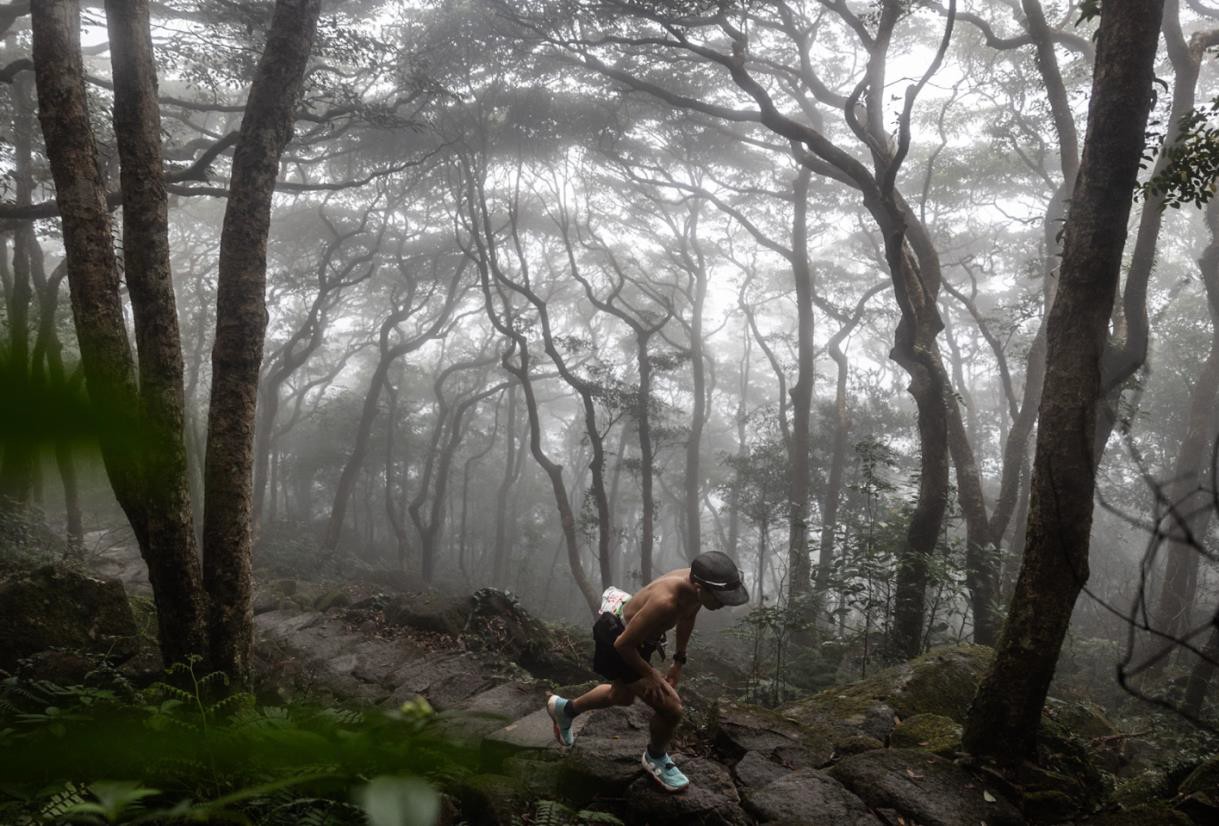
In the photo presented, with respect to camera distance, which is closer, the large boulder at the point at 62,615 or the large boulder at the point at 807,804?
the large boulder at the point at 807,804

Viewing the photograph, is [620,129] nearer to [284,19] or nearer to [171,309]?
[284,19]

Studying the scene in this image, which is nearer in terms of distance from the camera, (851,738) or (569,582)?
(851,738)

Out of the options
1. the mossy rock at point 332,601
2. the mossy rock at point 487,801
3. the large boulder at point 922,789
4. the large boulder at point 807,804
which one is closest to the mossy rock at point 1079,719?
the large boulder at point 922,789

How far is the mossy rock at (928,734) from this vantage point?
470 centimetres

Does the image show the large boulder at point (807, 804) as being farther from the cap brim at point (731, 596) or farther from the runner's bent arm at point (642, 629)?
the cap brim at point (731, 596)

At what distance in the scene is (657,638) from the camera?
4188 mm

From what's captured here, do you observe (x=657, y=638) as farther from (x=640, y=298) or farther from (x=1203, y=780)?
(x=640, y=298)

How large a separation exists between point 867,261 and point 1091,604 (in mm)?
11308

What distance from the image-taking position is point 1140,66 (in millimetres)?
4242

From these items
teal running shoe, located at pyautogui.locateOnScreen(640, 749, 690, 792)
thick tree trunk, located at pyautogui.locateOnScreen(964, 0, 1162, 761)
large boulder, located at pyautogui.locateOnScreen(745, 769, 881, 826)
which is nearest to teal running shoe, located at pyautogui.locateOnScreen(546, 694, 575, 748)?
teal running shoe, located at pyautogui.locateOnScreen(640, 749, 690, 792)

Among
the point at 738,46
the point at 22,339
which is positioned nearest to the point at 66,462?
the point at 22,339

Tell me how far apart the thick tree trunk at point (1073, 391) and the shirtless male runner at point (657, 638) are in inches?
69.7

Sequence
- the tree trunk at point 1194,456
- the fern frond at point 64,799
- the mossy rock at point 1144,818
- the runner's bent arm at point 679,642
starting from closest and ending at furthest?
the fern frond at point 64,799, the mossy rock at point 1144,818, the runner's bent arm at point 679,642, the tree trunk at point 1194,456

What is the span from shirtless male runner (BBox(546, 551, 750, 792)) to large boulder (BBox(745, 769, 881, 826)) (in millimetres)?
498
